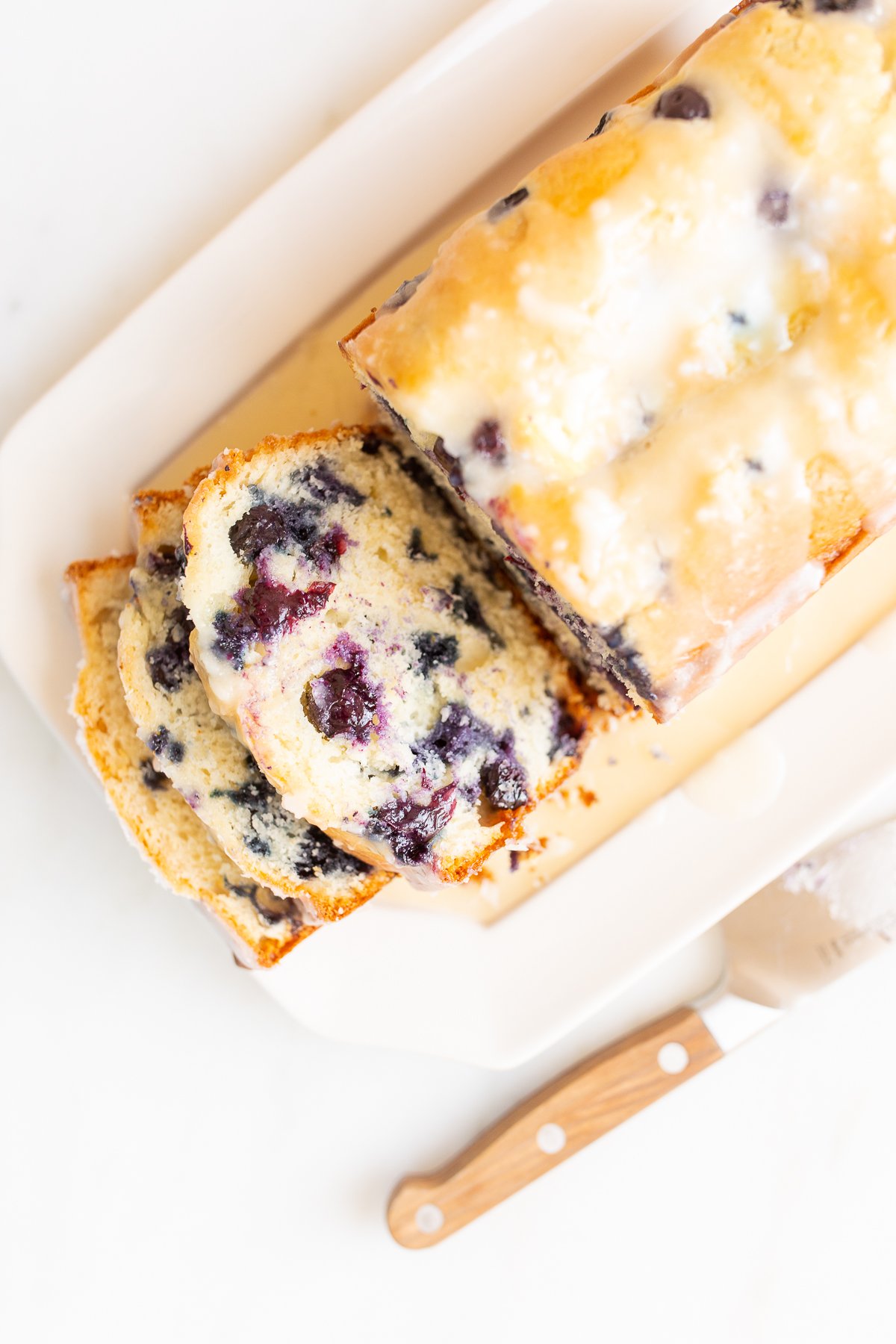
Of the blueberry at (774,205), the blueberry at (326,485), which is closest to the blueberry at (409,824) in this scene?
the blueberry at (326,485)

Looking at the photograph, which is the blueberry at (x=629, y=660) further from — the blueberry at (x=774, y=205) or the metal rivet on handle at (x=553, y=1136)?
the metal rivet on handle at (x=553, y=1136)

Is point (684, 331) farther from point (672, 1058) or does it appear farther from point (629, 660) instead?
point (672, 1058)

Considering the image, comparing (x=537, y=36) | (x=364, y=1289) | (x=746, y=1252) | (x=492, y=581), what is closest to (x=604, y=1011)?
(x=746, y=1252)

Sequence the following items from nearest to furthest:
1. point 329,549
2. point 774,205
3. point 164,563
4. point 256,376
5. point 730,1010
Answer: point 774,205 < point 329,549 < point 164,563 < point 256,376 < point 730,1010

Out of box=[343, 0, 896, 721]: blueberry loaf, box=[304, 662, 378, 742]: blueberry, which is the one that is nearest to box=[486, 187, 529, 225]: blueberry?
box=[343, 0, 896, 721]: blueberry loaf

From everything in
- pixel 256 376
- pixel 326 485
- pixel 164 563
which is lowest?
pixel 326 485

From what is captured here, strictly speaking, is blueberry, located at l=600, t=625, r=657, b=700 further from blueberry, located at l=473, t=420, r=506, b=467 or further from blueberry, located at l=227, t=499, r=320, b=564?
blueberry, located at l=227, t=499, r=320, b=564

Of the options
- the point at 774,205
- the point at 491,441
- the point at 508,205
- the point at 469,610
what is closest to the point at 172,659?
the point at 469,610
